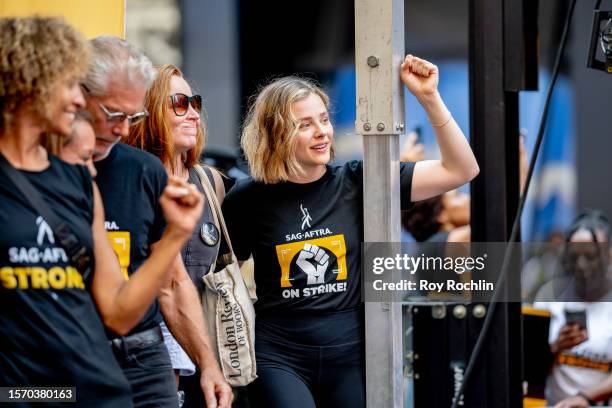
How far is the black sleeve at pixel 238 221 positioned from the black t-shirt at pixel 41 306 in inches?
51.4

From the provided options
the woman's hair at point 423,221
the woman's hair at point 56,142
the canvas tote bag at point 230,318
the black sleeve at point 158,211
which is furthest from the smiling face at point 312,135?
the woman's hair at point 423,221

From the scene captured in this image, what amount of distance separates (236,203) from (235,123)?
4.92 meters

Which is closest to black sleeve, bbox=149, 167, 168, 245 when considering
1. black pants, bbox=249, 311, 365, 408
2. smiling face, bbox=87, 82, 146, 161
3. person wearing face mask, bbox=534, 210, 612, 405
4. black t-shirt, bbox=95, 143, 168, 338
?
black t-shirt, bbox=95, 143, 168, 338

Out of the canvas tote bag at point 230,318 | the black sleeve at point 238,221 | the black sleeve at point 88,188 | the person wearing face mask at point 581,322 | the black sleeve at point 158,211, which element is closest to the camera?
the black sleeve at point 88,188

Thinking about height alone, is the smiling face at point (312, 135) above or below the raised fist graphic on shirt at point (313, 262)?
above

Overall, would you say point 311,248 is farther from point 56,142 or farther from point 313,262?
point 56,142

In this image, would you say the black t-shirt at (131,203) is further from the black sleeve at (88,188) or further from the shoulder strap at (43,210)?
the shoulder strap at (43,210)

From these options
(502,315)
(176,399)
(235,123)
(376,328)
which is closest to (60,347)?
(176,399)

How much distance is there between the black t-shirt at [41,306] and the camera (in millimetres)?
2391

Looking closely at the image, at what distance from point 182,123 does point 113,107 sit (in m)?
0.83

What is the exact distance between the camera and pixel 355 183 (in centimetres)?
372

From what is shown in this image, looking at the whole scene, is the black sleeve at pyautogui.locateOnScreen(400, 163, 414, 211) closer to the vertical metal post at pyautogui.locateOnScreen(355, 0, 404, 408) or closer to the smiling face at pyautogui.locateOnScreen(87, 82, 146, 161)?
the vertical metal post at pyautogui.locateOnScreen(355, 0, 404, 408)

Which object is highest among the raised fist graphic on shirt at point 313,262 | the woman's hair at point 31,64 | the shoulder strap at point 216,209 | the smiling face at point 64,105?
the woman's hair at point 31,64

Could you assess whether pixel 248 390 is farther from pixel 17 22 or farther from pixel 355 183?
pixel 17 22
